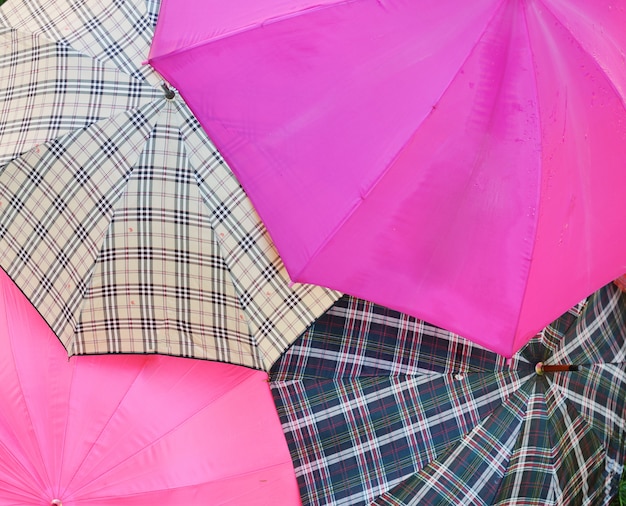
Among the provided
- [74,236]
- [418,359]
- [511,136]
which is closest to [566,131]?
[511,136]

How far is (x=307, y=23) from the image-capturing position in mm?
2768

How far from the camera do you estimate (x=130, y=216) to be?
302 centimetres

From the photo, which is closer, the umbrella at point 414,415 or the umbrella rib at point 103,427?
the umbrella rib at point 103,427

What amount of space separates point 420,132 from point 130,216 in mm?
964

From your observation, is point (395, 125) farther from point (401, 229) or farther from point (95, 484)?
point (95, 484)

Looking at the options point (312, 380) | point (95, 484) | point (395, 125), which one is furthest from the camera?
point (312, 380)

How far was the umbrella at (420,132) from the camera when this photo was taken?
273cm

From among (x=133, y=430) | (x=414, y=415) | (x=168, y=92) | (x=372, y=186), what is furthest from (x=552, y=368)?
(x=168, y=92)

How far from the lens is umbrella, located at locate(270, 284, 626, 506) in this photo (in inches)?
126

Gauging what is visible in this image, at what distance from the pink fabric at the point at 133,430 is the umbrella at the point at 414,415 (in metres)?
0.12

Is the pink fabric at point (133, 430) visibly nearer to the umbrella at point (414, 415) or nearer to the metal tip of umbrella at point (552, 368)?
the umbrella at point (414, 415)

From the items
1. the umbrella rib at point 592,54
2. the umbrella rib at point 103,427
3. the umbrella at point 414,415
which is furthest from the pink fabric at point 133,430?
the umbrella rib at point 592,54

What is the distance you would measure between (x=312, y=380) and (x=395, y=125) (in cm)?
95

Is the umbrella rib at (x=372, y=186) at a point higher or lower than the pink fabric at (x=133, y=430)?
higher
